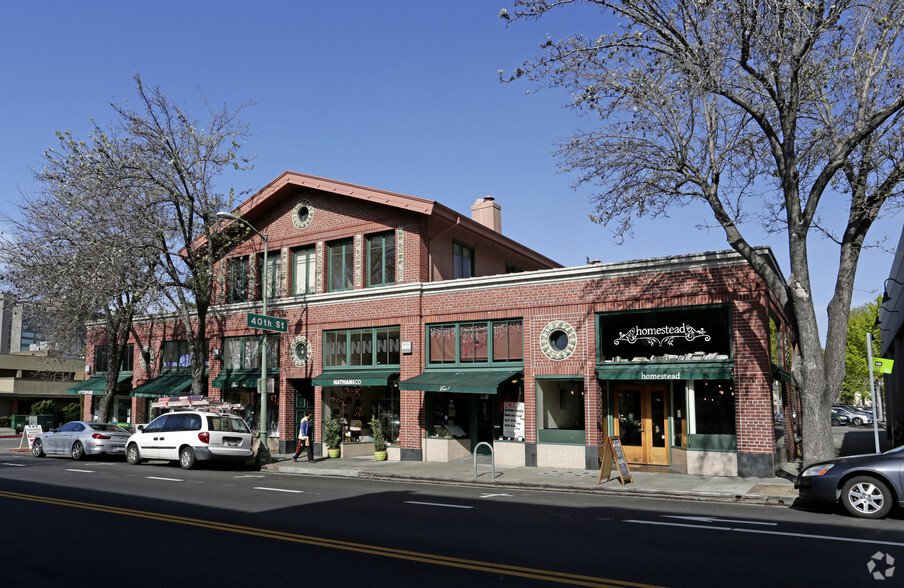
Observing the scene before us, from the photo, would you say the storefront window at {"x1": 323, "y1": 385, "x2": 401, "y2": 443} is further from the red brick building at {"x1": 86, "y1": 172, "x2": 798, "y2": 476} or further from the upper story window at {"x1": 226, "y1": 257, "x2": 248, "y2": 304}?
the upper story window at {"x1": 226, "y1": 257, "x2": 248, "y2": 304}

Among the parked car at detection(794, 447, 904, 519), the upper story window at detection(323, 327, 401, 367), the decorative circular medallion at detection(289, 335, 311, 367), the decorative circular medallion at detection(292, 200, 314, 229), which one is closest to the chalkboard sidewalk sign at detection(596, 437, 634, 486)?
the parked car at detection(794, 447, 904, 519)

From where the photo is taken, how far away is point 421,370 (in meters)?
22.1

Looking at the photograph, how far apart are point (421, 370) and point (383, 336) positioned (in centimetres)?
203

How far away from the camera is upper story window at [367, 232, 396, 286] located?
76.7 ft

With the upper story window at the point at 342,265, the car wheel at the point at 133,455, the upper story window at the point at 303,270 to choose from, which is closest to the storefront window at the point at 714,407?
the upper story window at the point at 342,265

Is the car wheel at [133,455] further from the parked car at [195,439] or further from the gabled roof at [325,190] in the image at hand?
the gabled roof at [325,190]

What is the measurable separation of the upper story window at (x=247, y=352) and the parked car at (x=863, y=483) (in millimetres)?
19045

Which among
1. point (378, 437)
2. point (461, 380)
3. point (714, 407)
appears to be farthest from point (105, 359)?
point (714, 407)

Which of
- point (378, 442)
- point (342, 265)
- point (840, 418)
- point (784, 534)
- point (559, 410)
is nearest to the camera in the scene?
point (784, 534)

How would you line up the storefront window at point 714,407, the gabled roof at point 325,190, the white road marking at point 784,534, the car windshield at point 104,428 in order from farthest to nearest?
the car windshield at point 104,428 < the gabled roof at point 325,190 < the storefront window at point 714,407 < the white road marking at point 784,534

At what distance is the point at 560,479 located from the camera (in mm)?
16719

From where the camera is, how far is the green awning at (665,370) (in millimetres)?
16938

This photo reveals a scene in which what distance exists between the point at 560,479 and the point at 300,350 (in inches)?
469

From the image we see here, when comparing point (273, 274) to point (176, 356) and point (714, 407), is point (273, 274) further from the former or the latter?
point (714, 407)
